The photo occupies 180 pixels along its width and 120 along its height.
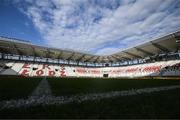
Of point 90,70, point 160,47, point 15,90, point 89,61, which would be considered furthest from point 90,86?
point 89,61

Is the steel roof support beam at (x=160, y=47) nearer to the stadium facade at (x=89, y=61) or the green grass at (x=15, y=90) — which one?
the stadium facade at (x=89, y=61)

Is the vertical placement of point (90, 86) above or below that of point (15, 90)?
below

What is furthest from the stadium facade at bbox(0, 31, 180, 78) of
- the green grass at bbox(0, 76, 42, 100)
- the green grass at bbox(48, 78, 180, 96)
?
the green grass at bbox(0, 76, 42, 100)

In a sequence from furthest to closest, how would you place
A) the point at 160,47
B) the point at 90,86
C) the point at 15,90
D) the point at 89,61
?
the point at 89,61 → the point at 160,47 → the point at 90,86 → the point at 15,90

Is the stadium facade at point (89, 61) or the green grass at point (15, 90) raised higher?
the stadium facade at point (89, 61)

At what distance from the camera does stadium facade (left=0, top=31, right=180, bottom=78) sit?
33781 millimetres

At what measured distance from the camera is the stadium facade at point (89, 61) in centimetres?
3378

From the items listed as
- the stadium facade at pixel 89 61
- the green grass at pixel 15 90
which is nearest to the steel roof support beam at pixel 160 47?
the stadium facade at pixel 89 61

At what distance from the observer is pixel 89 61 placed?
5734cm

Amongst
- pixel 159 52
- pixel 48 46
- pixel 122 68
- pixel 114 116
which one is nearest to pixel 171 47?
pixel 159 52

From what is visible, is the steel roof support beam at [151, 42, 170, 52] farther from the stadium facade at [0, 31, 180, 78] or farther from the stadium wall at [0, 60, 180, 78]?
the stadium wall at [0, 60, 180, 78]

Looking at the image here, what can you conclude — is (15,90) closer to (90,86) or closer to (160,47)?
(90,86)

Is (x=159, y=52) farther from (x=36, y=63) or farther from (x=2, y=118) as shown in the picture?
(x=2, y=118)

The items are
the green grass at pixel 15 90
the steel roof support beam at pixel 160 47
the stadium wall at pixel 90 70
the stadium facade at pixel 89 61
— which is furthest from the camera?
the stadium wall at pixel 90 70
